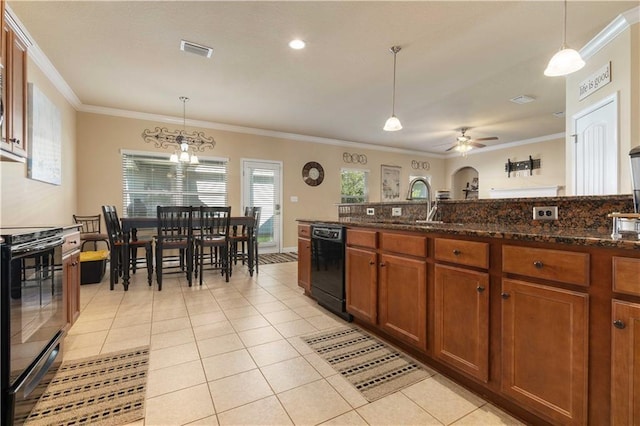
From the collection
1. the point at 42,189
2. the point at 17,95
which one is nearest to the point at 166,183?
the point at 42,189

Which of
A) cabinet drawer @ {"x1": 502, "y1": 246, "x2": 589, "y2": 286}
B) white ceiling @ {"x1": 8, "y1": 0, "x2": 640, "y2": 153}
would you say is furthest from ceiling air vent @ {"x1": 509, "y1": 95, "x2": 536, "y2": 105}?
cabinet drawer @ {"x1": 502, "y1": 246, "x2": 589, "y2": 286}

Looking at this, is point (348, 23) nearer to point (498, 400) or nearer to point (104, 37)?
point (104, 37)

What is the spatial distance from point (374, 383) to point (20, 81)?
329cm

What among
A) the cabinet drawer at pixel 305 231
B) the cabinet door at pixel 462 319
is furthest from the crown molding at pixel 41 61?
the cabinet door at pixel 462 319

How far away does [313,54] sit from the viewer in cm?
320

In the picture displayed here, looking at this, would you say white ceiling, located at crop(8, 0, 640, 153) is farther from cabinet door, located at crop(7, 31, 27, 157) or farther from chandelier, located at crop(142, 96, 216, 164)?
cabinet door, located at crop(7, 31, 27, 157)

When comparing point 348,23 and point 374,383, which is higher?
point 348,23

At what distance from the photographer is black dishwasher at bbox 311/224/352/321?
2.61m

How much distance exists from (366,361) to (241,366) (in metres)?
0.82

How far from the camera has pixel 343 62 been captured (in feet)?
11.1

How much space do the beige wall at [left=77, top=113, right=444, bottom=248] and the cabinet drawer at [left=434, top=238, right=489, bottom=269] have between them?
4.98 metres

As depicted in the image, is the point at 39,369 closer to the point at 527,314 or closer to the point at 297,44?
the point at 527,314

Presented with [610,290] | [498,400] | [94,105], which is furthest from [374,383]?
[94,105]

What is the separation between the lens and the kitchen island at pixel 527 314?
1061 mm
